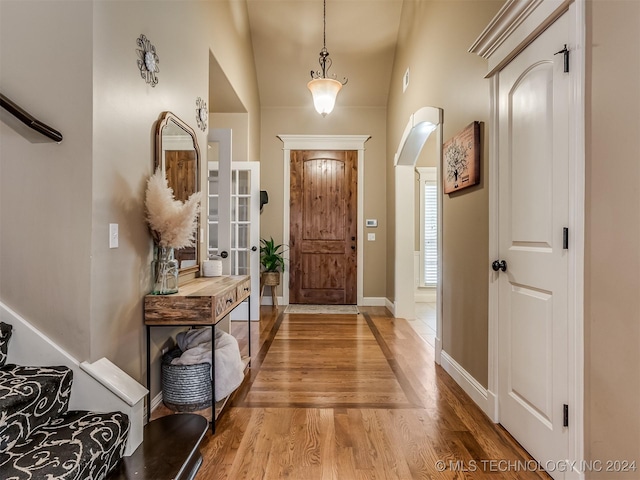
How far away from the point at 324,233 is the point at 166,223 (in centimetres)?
370

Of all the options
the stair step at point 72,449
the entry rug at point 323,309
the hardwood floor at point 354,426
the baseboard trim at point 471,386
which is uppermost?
the stair step at point 72,449

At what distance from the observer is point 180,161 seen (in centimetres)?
243

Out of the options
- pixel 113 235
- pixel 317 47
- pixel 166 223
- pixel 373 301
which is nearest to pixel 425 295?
pixel 373 301

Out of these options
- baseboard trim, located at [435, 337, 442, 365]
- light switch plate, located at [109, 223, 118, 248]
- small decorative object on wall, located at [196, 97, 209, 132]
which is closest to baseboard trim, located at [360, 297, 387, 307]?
baseboard trim, located at [435, 337, 442, 365]

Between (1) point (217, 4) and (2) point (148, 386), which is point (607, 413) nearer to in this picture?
(2) point (148, 386)

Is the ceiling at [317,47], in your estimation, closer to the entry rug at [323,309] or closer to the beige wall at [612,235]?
the entry rug at [323,309]

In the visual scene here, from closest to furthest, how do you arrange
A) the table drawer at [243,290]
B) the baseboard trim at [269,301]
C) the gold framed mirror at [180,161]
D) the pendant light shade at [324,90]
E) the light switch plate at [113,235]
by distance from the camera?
the light switch plate at [113,235], the gold framed mirror at [180,161], the table drawer at [243,290], the pendant light shade at [324,90], the baseboard trim at [269,301]

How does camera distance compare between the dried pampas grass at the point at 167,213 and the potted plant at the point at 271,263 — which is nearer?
the dried pampas grass at the point at 167,213

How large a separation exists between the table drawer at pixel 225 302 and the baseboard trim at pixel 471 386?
1688 mm

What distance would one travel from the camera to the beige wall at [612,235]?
1.13 m

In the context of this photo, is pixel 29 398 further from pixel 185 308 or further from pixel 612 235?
pixel 612 235

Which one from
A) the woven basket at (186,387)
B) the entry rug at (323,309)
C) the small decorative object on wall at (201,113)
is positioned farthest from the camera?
the entry rug at (323,309)

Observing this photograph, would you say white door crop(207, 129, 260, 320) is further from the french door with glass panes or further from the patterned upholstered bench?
the patterned upholstered bench

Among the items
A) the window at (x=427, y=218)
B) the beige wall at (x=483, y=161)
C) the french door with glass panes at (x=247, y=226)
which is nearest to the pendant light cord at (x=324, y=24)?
the beige wall at (x=483, y=161)
